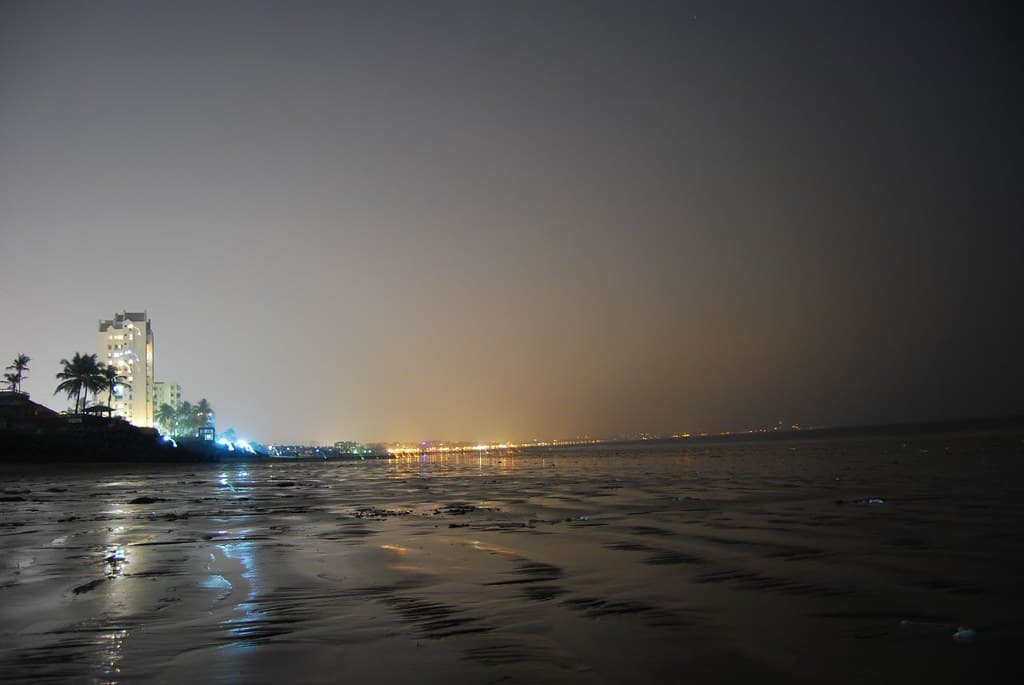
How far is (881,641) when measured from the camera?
5871 millimetres

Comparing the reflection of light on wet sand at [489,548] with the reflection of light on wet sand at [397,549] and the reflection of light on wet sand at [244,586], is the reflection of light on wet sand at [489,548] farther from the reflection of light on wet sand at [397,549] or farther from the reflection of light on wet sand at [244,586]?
the reflection of light on wet sand at [244,586]

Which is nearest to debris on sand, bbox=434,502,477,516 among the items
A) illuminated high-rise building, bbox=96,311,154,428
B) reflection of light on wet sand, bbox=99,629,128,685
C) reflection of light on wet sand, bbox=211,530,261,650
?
reflection of light on wet sand, bbox=211,530,261,650

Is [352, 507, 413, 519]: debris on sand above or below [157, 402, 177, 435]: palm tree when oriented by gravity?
below

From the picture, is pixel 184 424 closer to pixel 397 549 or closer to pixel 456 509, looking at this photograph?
pixel 456 509

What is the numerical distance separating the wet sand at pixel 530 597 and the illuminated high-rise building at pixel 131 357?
17861 cm

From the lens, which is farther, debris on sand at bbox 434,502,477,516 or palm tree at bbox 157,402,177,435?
palm tree at bbox 157,402,177,435

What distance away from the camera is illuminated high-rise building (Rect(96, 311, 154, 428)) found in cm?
17588

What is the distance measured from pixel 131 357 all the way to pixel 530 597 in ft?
651

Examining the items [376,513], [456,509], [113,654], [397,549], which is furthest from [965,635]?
[376,513]

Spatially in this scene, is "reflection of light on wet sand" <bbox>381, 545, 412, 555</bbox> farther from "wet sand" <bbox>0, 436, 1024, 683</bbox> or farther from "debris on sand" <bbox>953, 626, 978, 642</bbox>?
"debris on sand" <bbox>953, 626, 978, 642</bbox>

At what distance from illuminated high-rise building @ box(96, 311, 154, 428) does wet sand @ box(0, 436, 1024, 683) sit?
178609 millimetres

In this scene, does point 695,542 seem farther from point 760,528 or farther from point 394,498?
point 394,498

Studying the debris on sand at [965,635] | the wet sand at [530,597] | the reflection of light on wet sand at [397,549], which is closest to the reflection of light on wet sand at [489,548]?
the wet sand at [530,597]

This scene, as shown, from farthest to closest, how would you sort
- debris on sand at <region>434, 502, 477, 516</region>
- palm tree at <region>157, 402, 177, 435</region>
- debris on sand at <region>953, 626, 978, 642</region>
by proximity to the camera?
palm tree at <region>157, 402, 177, 435</region> → debris on sand at <region>434, 502, 477, 516</region> → debris on sand at <region>953, 626, 978, 642</region>
